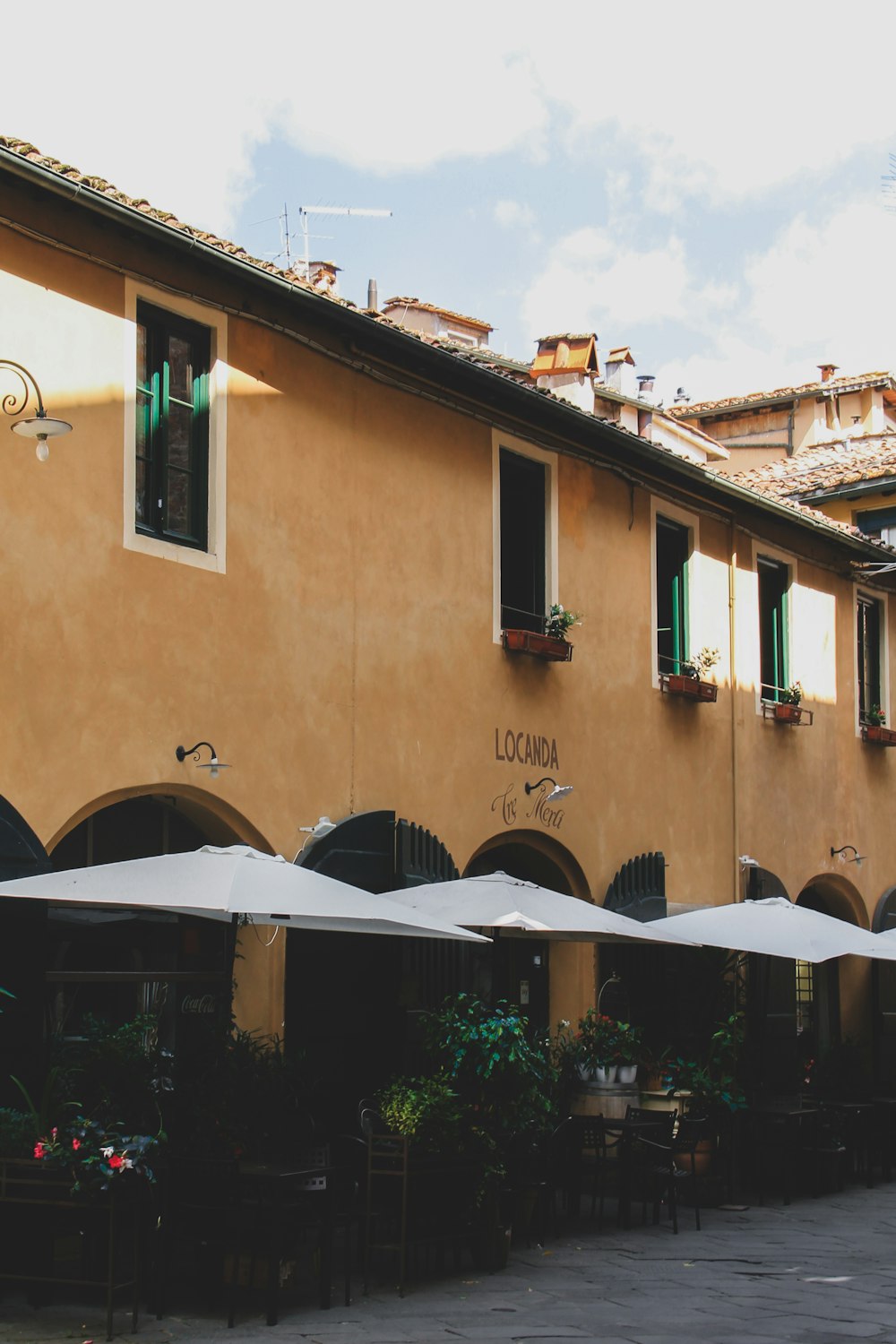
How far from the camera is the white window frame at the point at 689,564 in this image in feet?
50.6

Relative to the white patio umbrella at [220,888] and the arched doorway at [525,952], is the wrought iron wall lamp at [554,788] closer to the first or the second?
the arched doorway at [525,952]

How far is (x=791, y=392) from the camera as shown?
2972 centimetres

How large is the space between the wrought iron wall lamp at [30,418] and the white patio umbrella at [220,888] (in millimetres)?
2345

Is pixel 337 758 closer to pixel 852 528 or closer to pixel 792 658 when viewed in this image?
pixel 792 658

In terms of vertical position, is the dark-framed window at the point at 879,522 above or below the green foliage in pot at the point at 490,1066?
above

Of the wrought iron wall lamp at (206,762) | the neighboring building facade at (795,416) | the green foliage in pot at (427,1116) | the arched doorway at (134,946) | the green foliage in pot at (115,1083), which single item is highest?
the neighboring building facade at (795,416)

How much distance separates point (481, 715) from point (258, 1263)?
17.3ft

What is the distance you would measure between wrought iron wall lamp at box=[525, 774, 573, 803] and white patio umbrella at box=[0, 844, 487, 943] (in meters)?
4.26

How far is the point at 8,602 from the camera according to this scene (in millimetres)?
9195

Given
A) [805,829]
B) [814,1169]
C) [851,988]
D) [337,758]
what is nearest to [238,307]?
[337,758]

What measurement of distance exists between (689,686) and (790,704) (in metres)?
2.37

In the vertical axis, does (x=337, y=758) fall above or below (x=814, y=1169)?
above

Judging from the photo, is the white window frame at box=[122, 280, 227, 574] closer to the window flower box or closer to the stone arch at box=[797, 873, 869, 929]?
the stone arch at box=[797, 873, 869, 929]

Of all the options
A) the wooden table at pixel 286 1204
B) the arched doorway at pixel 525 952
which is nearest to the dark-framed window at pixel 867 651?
the arched doorway at pixel 525 952
